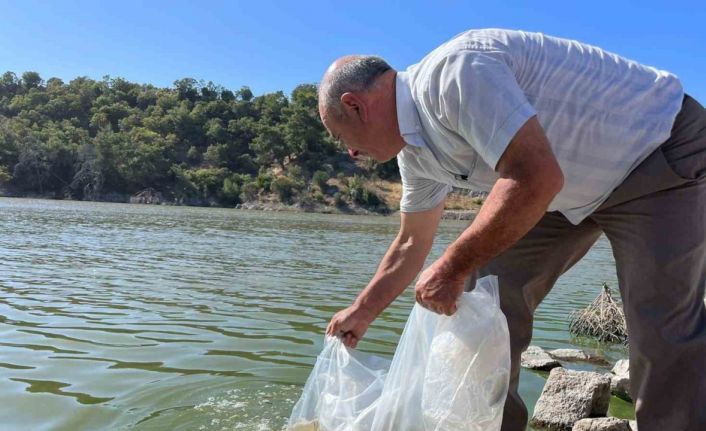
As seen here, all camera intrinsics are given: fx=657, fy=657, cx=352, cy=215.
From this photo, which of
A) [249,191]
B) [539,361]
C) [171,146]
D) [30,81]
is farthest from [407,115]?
[30,81]

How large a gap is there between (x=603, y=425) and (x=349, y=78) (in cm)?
249

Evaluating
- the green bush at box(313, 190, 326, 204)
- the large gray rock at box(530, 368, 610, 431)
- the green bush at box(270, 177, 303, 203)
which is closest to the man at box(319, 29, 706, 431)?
the large gray rock at box(530, 368, 610, 431)

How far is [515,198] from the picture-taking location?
89.5 inches

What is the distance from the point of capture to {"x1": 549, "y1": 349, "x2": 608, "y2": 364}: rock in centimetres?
636

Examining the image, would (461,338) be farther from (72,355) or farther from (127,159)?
(127,159)

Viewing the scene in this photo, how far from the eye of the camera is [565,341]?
295 inches

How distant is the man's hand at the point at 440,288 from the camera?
2521 mm

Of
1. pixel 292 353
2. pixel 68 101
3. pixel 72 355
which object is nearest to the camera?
pixel 72 355

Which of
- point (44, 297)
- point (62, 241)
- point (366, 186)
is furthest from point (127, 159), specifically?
point (44, 297)

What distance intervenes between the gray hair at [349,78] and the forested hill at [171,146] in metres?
75.4

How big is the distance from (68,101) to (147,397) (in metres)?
126

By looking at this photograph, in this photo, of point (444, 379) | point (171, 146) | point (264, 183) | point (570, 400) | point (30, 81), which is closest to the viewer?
point (444, 379)

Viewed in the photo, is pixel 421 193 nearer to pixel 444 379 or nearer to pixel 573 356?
pixel 444 379

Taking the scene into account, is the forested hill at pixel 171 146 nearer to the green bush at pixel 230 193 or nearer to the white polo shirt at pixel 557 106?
the green bush at pixel 230 193
